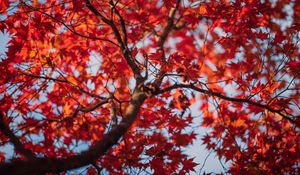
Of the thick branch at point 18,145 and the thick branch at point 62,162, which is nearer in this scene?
the thick branch at point 62,162

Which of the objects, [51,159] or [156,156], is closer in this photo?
[51,159]

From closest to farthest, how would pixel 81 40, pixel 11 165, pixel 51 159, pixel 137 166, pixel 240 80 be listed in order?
pixel 11 165 < pixel 51 159 < pixel 137 166 < pixel 240 80 < pixel 81 40

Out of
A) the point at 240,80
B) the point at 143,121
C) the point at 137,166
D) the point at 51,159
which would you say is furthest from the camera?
the point at 143,121

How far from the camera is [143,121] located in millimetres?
5348

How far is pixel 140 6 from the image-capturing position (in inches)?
242

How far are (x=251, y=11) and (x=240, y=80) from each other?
1326 millimetres

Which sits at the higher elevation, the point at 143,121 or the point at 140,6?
the point at 140,6

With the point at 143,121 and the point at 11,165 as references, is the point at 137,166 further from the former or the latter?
the point at 11,165

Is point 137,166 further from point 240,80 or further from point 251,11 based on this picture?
point 251,11

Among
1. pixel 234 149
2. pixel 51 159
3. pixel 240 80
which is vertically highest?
pixel 240 80

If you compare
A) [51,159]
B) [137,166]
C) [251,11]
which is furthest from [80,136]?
[251,11]

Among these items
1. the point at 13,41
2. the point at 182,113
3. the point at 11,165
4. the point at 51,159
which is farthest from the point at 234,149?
the point at 13,41

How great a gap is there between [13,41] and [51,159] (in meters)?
3.08

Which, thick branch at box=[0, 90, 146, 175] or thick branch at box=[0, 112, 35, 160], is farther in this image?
thick branch at box=[0, 112, 35, 160]
